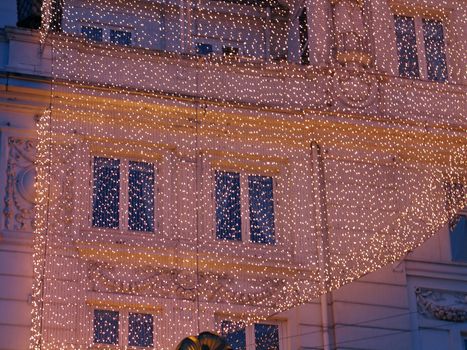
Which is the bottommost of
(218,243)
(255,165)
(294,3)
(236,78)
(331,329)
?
(331,329)

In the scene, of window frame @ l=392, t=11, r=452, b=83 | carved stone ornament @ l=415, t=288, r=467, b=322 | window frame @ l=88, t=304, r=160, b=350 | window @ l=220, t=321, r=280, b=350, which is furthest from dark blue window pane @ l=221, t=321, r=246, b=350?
window frame @ l=392, t=11, r=452, b=83

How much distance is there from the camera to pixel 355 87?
73.4 ft

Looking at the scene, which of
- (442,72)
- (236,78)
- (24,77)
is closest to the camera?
(24,77)

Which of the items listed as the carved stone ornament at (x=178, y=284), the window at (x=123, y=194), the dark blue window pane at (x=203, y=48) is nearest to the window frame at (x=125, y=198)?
the window at (x=123, y=194)

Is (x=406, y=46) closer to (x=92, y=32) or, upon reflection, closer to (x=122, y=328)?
(x=92, y=32)

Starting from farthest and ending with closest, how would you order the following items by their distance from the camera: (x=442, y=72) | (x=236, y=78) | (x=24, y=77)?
(x=442, y=72) < (x=236, y=78) < (x=24, y=77)

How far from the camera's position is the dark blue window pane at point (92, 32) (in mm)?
22562

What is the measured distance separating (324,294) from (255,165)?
237cm

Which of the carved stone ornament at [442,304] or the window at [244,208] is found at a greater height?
the window at [244,208]

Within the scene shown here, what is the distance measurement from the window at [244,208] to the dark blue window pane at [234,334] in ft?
4.48

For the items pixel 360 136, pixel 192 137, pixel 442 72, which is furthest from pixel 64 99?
pixel 442 72

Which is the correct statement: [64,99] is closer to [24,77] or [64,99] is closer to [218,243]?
[24,77]

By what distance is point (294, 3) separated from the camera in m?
23.5

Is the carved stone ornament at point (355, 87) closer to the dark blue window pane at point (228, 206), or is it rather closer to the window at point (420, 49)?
the window at point (420, 49)
